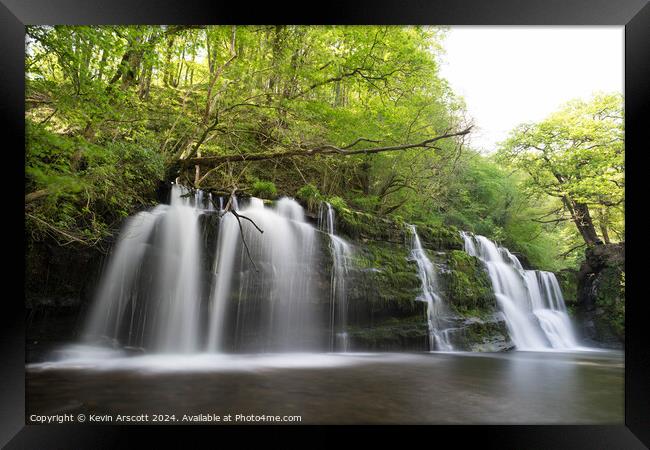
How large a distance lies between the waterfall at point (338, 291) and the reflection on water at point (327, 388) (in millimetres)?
528

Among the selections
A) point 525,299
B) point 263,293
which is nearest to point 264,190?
point 263,293

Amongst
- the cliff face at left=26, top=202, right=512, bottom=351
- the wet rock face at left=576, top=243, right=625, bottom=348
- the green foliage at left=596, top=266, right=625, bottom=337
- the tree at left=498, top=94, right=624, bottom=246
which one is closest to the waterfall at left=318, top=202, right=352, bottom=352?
the cliff face at left=26, top=202, right=512, bottom=351

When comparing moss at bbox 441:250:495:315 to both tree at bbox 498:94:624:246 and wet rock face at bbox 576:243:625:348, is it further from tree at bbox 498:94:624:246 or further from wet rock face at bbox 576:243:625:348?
wet rock face at bbox 576:243:625:348

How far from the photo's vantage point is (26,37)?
8.05ft

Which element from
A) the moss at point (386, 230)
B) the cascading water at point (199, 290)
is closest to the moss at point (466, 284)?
the moss at point (386, 230)

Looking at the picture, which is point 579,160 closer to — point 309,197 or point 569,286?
point 569,286

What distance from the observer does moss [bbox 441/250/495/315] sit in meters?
5.54

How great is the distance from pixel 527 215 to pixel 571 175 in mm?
1123

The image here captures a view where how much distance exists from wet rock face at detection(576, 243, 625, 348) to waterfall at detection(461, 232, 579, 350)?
29 centimetres

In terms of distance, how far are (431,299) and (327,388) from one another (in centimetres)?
277
